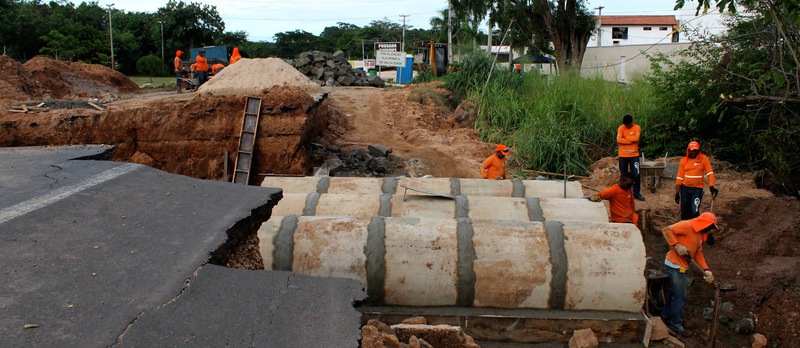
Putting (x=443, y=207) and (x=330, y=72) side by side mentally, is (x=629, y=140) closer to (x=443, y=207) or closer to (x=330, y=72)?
(x=443, y=207)

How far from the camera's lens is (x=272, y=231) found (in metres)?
6.06

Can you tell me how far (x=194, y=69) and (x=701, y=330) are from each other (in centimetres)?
1751

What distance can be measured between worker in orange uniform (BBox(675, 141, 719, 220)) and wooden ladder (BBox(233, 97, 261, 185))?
299 inches

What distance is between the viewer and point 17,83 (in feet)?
59.6

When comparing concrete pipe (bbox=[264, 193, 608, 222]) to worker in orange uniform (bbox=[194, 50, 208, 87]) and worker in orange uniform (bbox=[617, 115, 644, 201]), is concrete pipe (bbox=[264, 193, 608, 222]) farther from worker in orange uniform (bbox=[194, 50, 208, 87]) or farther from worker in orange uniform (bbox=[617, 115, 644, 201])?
worker in orange uniform (bbox=[194, 50, 208, 87])

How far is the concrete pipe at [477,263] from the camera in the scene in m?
5.79

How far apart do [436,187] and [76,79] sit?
1779 cm

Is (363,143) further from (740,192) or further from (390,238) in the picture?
(390,238)

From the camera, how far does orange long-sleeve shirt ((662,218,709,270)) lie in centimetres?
659

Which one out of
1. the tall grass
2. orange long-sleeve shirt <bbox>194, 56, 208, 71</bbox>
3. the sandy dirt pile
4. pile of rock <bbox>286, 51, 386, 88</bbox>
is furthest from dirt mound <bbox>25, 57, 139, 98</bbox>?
the tall grass

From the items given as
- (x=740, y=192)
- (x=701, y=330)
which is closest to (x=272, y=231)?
(x=701, y=330)

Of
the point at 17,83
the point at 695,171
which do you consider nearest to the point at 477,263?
the point at 695,171

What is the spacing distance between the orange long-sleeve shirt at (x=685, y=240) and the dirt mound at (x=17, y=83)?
53.8ft

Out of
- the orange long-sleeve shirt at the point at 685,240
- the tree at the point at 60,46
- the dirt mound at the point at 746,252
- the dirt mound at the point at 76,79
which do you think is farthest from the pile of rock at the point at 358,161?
the tree at the point at 60,46
